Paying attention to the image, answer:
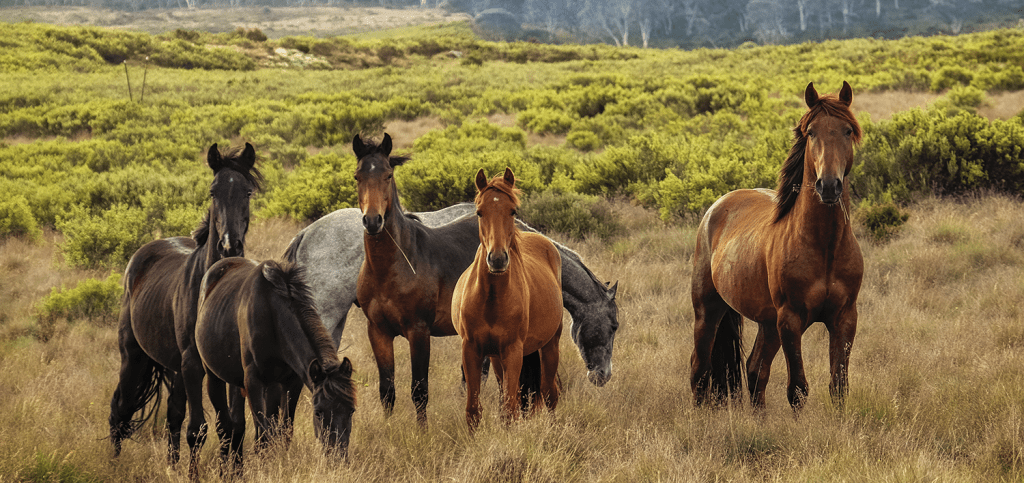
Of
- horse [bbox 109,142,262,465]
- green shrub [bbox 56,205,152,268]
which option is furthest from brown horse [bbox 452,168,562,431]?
green shrub [bbox 56,205,152,268]

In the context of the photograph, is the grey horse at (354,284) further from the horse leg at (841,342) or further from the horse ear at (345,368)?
the horse ear at (345,368)

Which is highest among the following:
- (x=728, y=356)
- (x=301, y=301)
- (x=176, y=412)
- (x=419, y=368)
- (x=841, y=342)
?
(x=301, y=301)

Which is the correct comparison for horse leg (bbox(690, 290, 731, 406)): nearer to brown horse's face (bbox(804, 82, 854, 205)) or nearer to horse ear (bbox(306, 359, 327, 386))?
brown horse's face (bbox(804, 82, 854, 205))

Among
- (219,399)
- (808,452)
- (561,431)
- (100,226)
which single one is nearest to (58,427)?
(219,399)

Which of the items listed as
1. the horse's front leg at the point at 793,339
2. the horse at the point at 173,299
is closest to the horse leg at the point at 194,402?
the horse at the point at 173,299

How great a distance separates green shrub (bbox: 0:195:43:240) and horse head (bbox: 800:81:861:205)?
11.1 meters

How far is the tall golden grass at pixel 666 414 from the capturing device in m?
3.71

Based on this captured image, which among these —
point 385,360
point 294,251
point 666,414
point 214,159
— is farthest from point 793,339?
point 294,251

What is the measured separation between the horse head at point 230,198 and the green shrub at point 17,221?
8.21 m

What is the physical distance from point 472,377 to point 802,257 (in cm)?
209

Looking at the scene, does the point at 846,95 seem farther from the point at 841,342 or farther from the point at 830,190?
the point at 841,342

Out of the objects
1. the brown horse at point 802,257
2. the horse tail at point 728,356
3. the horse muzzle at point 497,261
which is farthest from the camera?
the horse tail at point 728,356

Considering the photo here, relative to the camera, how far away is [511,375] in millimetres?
4027

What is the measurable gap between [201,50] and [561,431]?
43.6m
